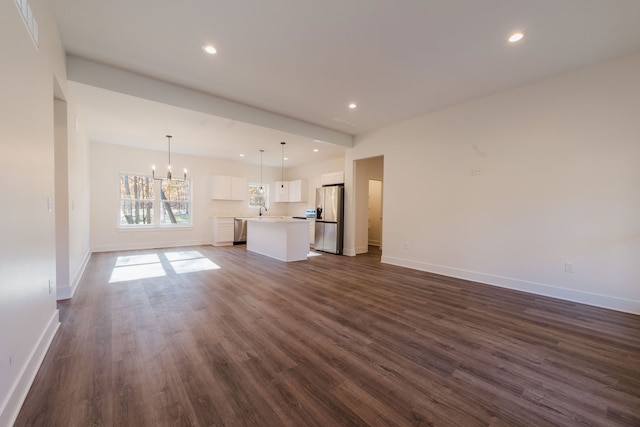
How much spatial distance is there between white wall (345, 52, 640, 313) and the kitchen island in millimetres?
2428

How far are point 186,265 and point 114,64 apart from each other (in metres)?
3.61

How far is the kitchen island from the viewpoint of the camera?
580cm

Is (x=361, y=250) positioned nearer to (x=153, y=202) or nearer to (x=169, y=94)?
(x=169, y=94)

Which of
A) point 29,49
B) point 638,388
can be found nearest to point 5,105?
point 29,49

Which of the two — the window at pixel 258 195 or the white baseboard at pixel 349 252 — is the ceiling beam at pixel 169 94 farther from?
the window at pixel 258 195

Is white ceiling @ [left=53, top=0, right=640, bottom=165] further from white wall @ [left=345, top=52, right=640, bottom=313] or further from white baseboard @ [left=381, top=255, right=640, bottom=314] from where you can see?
white baseboard @ [left=381, top=255, right=640, bottom=314]

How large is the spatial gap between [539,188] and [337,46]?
351 cm

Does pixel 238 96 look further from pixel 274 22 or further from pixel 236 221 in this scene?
pixel 236 221

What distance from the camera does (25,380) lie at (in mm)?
1660

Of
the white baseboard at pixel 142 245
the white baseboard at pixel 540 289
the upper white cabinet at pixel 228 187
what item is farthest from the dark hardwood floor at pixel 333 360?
the upper white cabinet at pixel 228 187

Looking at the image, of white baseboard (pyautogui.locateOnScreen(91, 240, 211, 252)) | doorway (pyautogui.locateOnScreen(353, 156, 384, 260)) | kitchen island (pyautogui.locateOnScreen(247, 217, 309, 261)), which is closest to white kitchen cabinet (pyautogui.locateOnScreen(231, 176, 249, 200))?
white baseboard (pyautogui.locateOnScreen(91, 240, 211, 252))

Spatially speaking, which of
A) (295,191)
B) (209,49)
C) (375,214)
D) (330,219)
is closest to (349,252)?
(330,219)

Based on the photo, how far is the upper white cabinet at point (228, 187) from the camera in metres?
8.22

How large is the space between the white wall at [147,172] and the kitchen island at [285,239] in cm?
274
